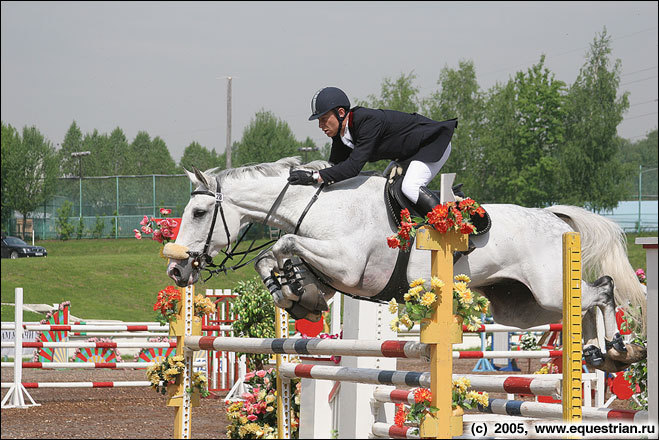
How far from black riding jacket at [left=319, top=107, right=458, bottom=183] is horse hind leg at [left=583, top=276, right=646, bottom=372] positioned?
3.66 feet

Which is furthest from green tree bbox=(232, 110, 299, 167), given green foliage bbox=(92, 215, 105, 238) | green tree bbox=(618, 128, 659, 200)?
green tree bbox=(618, 128, 659, 200)

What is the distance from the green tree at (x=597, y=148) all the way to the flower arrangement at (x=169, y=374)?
2276cm

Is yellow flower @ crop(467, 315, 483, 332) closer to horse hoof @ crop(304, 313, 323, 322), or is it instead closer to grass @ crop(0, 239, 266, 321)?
horse hoof @ crop(304, 313, 323, 322)

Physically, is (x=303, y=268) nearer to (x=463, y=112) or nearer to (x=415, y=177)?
(x=415, y=177)

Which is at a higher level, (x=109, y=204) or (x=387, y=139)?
(x=109, y=204)

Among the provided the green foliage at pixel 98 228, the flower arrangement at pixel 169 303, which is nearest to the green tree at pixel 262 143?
the green foliage at pixel 98 228

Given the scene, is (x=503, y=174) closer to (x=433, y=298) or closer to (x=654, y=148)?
(x=433, y=298)

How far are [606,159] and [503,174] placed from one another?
11.3 ft

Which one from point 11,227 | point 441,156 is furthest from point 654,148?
point 441,156

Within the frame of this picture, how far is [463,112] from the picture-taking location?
104ft

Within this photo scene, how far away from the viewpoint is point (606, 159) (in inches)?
1058

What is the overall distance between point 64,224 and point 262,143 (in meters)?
9.93

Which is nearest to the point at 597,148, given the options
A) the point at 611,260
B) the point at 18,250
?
the point at 18,250

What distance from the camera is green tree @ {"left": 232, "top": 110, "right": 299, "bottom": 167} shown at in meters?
34.8
